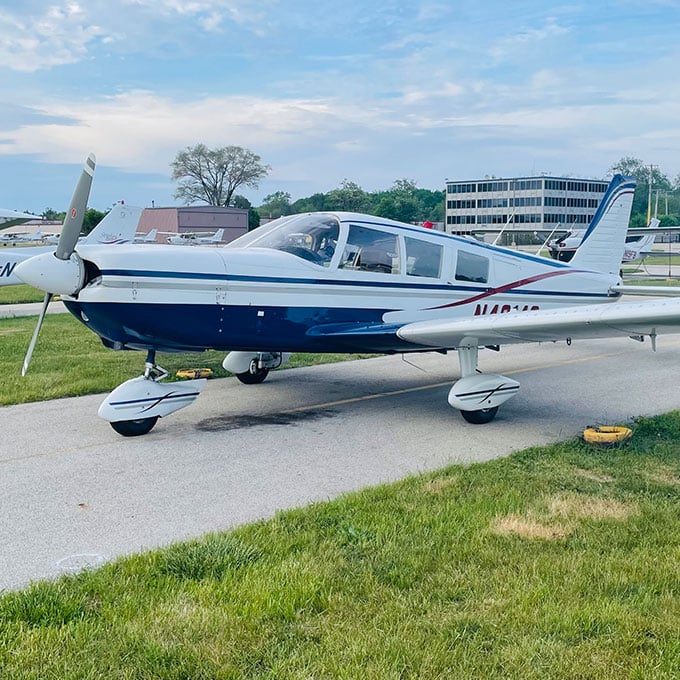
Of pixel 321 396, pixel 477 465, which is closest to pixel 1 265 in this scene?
pixel 321 396

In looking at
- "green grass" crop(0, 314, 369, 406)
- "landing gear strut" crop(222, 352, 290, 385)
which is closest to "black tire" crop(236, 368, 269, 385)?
"landing gear strut" crop(222, 352, 290, 385)

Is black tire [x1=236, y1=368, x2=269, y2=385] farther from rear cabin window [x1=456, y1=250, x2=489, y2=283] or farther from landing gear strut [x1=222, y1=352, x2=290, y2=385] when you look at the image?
rear cabin window [x1=456, y1=250, x2=489, y2=283]

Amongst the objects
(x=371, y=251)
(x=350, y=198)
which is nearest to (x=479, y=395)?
(x=371, y=251)

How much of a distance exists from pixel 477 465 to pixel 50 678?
3.79m

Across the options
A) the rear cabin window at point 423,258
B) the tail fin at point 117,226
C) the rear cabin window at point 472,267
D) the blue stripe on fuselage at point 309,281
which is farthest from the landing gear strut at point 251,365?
the tail fin at point 117,226

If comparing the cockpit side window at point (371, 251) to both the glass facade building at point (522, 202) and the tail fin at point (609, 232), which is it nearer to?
the tail fin at point (609, 232)

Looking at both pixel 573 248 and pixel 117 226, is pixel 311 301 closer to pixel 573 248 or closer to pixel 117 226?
pixel 117 226

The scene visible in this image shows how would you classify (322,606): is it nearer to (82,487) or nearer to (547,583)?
(547,583)

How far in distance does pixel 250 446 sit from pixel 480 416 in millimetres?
2495

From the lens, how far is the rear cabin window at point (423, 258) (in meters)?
8.48

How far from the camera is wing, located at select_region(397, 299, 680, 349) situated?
21.2 feet

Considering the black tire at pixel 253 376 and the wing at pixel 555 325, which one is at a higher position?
the wing at pixel 555 325

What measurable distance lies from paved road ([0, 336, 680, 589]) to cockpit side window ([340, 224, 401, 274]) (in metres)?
1.61

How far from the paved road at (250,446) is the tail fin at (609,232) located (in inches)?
63.0
